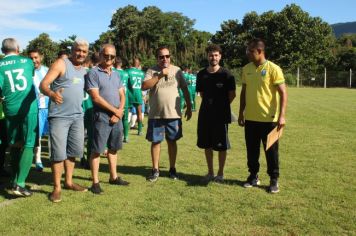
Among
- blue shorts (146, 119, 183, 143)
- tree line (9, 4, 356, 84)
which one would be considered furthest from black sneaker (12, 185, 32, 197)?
tree line (9, 4, 356, 84)

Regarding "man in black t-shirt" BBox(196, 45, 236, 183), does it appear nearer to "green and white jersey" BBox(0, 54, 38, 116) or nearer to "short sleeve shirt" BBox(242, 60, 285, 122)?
"short sleeve shirt" BBox(242, 60, 285, 122)

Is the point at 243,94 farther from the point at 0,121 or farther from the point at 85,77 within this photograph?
the point at 0,121

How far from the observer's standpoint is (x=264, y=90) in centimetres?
581

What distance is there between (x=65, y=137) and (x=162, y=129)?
5.43 feet

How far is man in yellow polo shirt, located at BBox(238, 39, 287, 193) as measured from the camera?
18.8 feet

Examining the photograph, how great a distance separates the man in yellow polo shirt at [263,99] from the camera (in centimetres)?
573

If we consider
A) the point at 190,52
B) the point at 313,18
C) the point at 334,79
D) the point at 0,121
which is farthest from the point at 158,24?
the point at 0,121

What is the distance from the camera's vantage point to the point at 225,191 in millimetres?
5840

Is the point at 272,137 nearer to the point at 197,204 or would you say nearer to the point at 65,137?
the point at 197,204

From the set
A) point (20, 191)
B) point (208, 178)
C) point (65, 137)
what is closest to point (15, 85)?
point (65, 137)

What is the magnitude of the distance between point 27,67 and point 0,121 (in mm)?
1475

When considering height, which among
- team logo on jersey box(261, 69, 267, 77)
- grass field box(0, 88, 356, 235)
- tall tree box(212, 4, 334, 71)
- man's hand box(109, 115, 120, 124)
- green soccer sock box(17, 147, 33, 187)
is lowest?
grass field box(0, 88, 356, 235)

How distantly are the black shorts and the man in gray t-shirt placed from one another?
1.31 metres

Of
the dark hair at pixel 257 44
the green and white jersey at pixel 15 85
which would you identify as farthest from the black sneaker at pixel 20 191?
the dark hair at pixel 257 44
